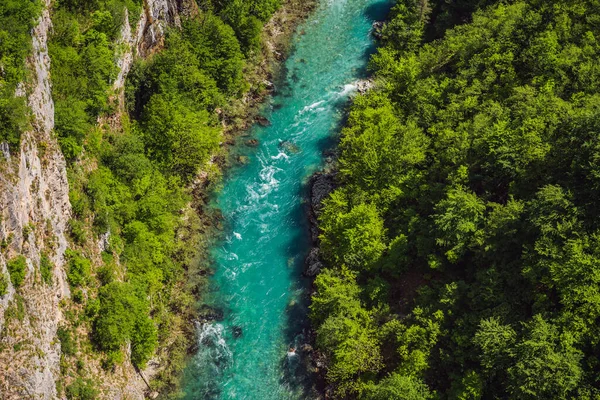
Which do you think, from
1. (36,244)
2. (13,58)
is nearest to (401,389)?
(36,244)

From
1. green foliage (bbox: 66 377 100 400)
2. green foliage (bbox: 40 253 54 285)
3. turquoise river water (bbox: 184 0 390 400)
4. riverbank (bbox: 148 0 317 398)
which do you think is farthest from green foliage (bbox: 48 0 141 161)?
green foliage (bbox: 66 377 100 400)

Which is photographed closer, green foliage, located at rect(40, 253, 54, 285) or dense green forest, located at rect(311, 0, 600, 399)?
green foliage, located at rect(40, 253, 54, 285)

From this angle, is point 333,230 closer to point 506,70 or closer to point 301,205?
point 301,205

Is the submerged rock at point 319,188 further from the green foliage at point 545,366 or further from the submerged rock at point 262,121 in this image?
the green foliage at point 545,366

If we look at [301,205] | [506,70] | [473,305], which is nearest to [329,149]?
[301,205]

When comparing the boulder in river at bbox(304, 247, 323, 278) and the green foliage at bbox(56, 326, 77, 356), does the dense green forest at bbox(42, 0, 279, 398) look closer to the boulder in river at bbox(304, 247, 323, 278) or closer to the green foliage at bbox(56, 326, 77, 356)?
the green foliage at bbox(56, 326, 77, 356)

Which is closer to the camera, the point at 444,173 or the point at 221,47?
the point at 444,173
